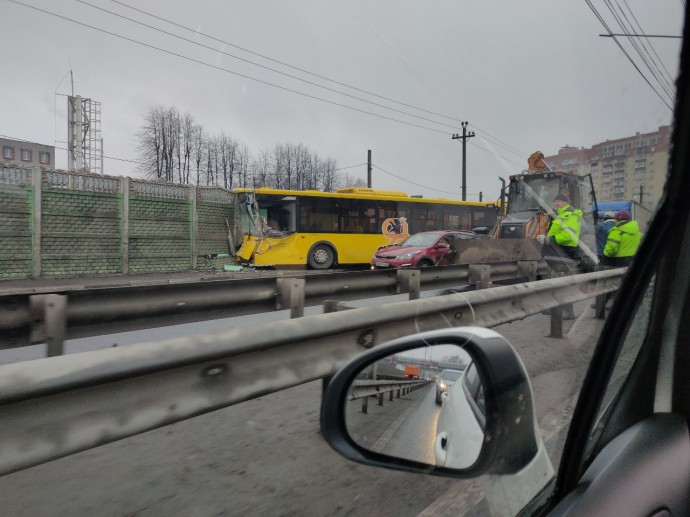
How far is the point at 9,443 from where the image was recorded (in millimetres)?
1296

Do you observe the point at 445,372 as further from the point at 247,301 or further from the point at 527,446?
the point at 247,301

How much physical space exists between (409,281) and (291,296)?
156 cm

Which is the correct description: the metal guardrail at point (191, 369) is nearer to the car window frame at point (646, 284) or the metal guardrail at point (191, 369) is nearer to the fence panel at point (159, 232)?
the car window frame at point (646, 284)

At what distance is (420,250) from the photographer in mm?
9312

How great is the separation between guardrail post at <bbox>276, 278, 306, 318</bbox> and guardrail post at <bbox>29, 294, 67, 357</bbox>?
202 centimetres

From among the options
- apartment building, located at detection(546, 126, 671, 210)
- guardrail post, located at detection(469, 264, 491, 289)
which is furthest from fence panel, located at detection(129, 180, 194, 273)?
apartment building, located at detection(546, 126, 671, 210)

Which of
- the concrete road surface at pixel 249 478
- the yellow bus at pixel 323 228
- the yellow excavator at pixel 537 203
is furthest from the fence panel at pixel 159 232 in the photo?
the yellow excavator at pixel 537 203

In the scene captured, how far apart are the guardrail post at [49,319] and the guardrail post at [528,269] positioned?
3.46 m

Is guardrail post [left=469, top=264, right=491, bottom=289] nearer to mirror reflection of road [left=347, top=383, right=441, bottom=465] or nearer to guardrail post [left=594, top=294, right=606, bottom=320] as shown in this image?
guardrail post [left=594, top=294, right=606, bottom=320]

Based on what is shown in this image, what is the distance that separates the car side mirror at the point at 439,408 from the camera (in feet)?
4.22

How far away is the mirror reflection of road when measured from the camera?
4.90ft

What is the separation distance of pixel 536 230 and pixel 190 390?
232 centimetres

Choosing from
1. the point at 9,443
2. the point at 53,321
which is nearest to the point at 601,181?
the point at 9,443

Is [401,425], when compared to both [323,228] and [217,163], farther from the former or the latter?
[323,228]
